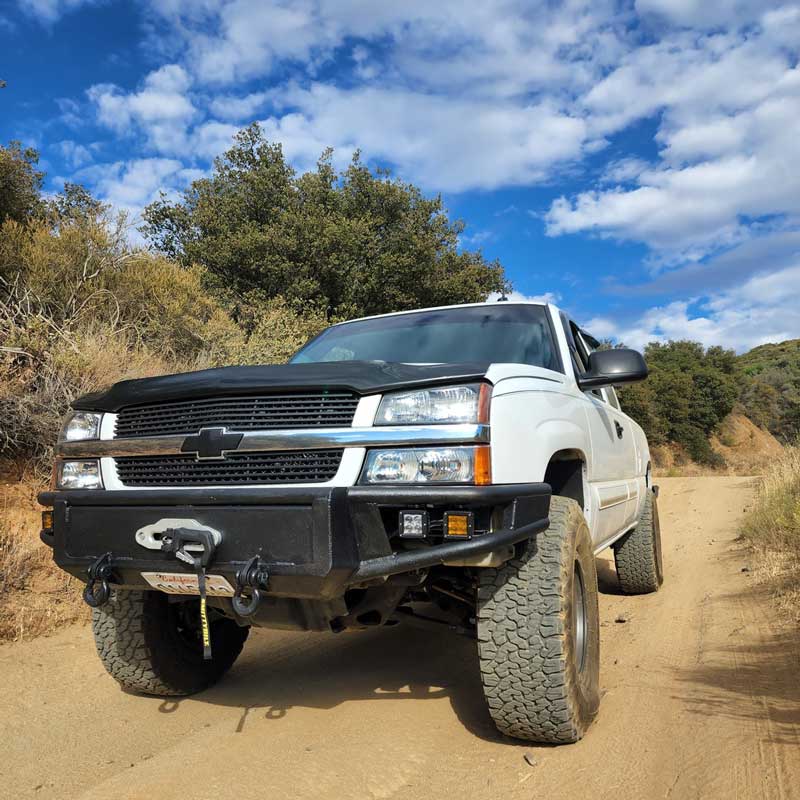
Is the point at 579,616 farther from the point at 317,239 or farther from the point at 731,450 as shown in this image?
the point at 731,450

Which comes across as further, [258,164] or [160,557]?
[258,164]

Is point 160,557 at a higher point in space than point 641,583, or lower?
higher

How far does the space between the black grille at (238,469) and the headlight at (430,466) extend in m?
0.15

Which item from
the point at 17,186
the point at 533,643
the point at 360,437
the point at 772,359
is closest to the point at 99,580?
the point at 360,437

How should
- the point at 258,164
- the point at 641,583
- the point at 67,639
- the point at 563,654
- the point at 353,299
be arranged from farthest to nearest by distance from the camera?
the point at 258,164, the point at 353,299, the point at 641,583, the point at 67,639, the point at 563,654

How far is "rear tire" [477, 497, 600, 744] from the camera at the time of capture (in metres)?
2.62

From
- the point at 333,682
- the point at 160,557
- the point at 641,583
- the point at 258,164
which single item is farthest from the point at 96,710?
the point at 258,164

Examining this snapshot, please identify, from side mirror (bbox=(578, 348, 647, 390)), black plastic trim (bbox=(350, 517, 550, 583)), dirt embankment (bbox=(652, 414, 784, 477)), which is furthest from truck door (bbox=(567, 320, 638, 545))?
dirt embankment (bbox=(652, 414, 784, 477))

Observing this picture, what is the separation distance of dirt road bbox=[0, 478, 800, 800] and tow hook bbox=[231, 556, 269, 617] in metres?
0.71

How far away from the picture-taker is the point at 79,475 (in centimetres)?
288

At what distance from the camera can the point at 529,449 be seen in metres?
2.66

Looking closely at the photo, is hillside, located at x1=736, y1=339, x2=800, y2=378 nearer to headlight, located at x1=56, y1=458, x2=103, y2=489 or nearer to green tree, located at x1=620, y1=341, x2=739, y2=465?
green tree, located at x1=620, y1=341, x2=739, y2=465

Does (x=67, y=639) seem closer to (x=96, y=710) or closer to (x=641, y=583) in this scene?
(x=96, y=710)

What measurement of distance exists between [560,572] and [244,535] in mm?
1219
